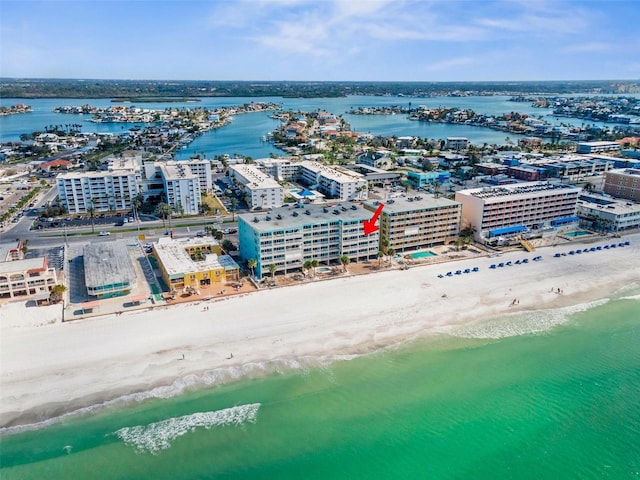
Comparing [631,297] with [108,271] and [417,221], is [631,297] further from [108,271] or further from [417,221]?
[108,271]

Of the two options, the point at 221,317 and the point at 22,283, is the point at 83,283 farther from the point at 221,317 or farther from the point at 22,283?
the point at 221,317

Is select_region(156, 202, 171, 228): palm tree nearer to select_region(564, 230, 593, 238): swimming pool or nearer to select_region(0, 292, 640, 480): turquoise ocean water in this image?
select_region(0, 292, 640, 480): turquoise ocean water

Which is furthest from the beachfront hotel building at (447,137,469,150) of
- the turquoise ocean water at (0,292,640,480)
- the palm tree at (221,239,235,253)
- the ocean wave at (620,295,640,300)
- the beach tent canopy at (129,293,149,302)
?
the beach tent canopy at (129,293,149,302)

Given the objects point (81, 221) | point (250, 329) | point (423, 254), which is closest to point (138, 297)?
point (250, 329)

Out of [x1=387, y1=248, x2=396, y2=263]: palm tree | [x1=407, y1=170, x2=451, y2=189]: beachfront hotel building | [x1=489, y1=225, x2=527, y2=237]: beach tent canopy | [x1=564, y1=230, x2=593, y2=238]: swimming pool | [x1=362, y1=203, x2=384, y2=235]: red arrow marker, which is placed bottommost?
[x1=564, y1=230, x2=593, y2=238]: swimming pool

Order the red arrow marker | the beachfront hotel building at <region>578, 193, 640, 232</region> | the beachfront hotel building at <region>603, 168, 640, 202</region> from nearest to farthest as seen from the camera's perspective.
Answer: the red arrow marker
the beachfront hotel building at <region>578, 193, 640, 232</region>
the beachfront hotel building at <region>603, 168, 640, 202</region>

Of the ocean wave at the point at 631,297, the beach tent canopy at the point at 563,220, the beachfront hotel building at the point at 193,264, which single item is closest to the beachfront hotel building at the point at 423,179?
the beach tent canopy at the point at 563,220

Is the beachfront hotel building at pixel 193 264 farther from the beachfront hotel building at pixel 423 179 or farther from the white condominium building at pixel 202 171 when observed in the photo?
the beachfront hotel building at pixel 423 179
